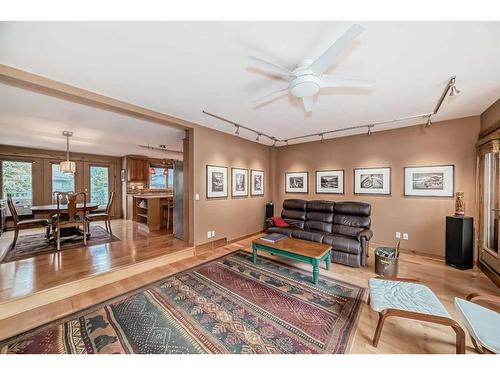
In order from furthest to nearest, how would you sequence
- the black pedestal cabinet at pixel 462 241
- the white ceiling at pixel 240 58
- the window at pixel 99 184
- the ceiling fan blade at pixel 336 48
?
the window at pixel 99 184, the black pedestal cabinet at pixel 462 241, the white ceiling at pixel 240 58, the ceiling fan blade at pixel 336 48

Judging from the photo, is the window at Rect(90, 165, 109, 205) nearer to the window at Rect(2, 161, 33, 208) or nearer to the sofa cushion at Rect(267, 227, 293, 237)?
the window at Rect(2, 161, 33, 208)

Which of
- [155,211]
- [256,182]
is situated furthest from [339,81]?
[155,211]

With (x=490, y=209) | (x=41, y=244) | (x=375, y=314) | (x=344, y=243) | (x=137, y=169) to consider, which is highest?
(x=137, y=169)

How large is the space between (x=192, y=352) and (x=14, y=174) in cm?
795

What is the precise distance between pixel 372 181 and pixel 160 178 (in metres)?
7.72

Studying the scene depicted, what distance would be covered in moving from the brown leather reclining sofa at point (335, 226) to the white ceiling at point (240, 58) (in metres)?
2.08

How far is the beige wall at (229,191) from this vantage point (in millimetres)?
4008

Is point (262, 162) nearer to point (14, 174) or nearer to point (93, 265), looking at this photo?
point (93, 265)

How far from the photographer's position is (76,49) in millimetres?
1746

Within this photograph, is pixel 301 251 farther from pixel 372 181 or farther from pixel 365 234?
pixel 372 181

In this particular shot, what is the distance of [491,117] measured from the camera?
297cm

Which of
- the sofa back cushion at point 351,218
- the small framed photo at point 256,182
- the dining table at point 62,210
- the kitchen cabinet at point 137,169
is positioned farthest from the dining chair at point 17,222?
the sofa back cushion at point 351,218

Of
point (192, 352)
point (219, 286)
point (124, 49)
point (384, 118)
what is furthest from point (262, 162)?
point (192, 352)

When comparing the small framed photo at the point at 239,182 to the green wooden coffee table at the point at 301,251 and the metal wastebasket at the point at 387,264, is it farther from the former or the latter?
the metal wastebasket at the point at 387,264
